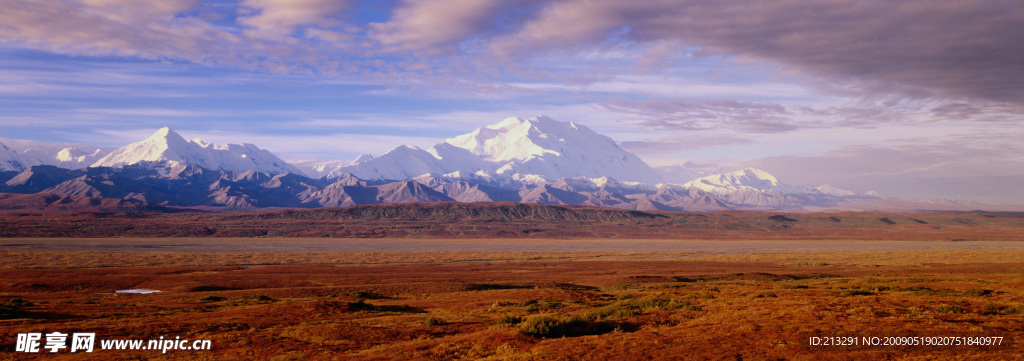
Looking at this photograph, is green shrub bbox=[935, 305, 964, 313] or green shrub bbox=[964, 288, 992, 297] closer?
green shrub bbox=[935, 305, 964, 313]

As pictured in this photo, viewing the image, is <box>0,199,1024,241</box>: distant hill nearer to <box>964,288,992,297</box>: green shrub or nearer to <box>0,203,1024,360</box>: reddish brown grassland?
<box>0,203,1024,360</box>: reddish brown grassland

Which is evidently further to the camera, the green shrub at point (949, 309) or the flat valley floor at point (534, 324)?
the green shrub at point (949, 309)

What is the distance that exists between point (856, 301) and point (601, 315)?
423 inches

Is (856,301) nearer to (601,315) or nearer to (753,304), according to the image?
(753,304)

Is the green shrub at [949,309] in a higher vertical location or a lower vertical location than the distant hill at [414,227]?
higher

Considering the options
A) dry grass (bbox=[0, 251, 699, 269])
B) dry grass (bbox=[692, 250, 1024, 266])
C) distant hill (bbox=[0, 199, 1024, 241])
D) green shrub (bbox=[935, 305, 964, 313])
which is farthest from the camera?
distant hill (bbox=[0, 199, 1024, 241])

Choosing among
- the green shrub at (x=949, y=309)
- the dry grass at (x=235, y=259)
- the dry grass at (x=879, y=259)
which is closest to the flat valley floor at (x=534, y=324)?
the green shrub at (x=949, y=309)

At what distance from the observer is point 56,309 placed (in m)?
25.8

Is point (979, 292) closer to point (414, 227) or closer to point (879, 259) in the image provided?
point (879, 259)

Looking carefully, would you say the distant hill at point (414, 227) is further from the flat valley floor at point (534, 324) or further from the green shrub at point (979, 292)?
the green shrub at point (979, 292)

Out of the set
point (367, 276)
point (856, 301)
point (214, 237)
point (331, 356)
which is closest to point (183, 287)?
point (367, 276)

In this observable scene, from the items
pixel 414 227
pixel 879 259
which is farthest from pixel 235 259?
pixel 414 227

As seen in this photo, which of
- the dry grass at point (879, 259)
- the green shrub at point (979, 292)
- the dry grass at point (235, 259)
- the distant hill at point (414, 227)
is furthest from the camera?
the distant hill at point (414, 227)

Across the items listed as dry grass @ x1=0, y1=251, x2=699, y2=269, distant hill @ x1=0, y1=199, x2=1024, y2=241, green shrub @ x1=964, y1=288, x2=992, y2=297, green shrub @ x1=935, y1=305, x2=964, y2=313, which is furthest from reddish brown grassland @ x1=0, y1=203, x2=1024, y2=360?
distant hill @ x1=0, y1=199, x2=1024, y2=241
